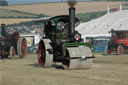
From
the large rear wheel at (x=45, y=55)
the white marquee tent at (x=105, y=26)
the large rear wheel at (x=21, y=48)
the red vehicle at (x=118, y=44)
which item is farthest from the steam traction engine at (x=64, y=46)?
the white marquee tent at (x=105, y=26)

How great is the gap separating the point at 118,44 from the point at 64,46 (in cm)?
1602

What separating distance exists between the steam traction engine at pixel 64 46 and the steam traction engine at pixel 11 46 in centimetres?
775

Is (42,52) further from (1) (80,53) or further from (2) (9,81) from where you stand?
(2) (9,81)

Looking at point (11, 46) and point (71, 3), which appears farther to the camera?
point (11, 46)

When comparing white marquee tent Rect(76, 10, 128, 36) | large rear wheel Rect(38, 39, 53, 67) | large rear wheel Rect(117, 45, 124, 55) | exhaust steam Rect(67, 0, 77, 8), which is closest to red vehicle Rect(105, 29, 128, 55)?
large rear wheel Rect(117, 45, 124, 55)

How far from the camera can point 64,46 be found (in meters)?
14.0

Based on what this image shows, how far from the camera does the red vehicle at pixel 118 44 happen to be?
2893cm

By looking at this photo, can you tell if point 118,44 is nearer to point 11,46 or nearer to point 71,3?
point 11,46

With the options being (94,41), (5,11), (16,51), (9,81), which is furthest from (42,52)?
(5,11)

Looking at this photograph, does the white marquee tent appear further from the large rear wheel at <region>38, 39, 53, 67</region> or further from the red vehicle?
the large rear wheel at <region>38, 39, 53, 67</region>

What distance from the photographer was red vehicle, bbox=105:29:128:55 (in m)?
28.9

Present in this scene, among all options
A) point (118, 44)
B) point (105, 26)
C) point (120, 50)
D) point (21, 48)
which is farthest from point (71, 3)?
point (105, 26)

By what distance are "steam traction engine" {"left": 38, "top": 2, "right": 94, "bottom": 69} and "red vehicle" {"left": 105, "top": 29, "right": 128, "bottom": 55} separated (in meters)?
14.0

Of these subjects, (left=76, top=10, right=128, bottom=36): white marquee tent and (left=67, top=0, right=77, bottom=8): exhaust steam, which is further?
(left=76, top=10, right=128, bottom=36): white marquee tent
